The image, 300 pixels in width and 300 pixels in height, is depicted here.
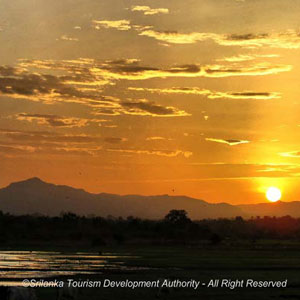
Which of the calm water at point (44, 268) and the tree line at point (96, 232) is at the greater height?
the tree line at point (96, 232)

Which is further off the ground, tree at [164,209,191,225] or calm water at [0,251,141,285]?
tree at [164,209,191,225]

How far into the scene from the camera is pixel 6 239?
149000 millimetres

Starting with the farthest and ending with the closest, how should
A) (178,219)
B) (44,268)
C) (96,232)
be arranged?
(178,219) → (96,232) → (44,268)

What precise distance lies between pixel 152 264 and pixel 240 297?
31307 mm

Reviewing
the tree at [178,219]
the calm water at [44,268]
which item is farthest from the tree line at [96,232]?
the calm water at [44,268]

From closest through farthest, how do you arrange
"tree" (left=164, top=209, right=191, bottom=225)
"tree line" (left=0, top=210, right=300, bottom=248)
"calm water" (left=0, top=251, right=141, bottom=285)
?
"calm water" (left=0, top=251, right=141, bottom=285) < "tree line" (left=0, top=210, right=300, bottom=248) < "tree" (left=164, top=209, right=191, bottom=225)

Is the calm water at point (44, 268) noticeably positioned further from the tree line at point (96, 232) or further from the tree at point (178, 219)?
the tree at point (178, 219)

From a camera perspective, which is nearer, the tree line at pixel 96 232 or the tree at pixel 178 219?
the tree line at pixel 96 232

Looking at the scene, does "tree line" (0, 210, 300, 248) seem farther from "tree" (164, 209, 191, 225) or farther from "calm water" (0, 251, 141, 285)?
"calm water" (0, 251, 141, 285)

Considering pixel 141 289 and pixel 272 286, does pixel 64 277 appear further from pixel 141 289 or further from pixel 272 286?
pixel 272 286

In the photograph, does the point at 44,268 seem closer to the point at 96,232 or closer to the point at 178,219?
the point at 96,232

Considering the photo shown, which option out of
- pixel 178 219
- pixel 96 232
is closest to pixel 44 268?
pixel 96 232

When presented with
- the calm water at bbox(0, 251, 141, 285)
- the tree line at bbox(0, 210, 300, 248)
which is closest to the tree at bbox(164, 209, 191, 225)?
the tree line at bbox(0, 210, 300, 248)

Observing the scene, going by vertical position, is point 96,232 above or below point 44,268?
above
